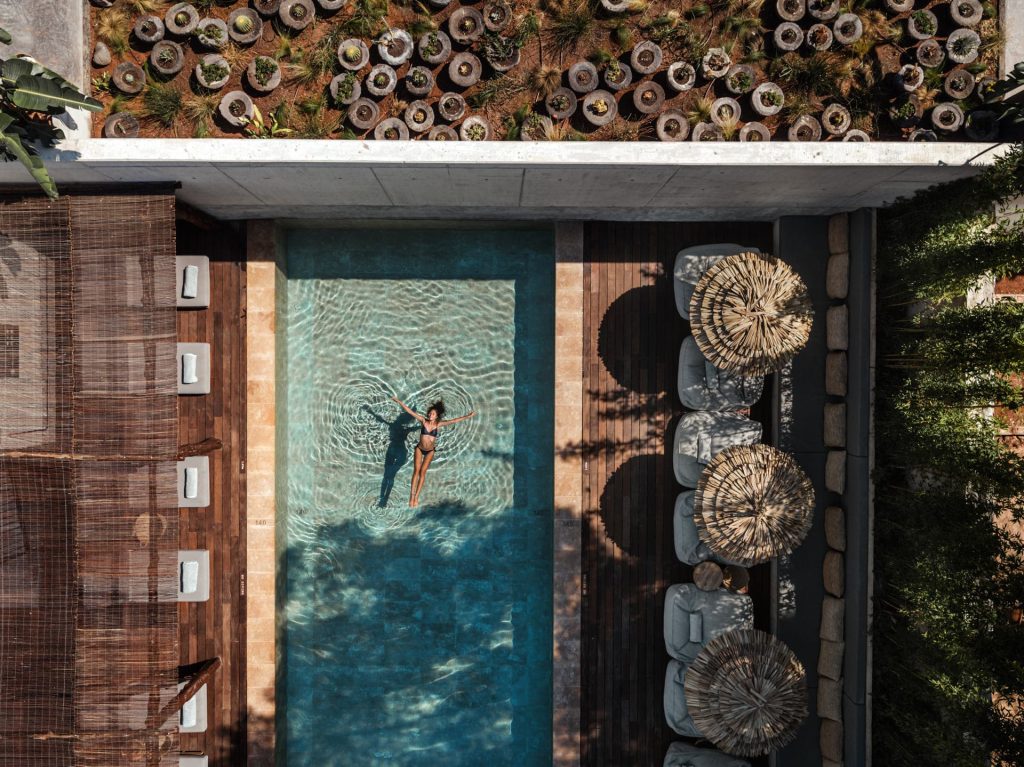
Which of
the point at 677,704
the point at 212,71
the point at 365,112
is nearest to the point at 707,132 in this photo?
the point at 365,112

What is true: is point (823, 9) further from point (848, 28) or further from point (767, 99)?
point (767, 99)

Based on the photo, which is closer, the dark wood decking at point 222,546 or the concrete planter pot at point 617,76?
the concrete planter pot at point 617,76

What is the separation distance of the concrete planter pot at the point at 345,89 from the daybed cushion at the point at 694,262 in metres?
4.17

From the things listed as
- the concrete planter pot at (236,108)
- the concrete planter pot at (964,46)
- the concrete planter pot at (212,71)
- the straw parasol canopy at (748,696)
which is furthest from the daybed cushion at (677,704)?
the concrete planter pot at (212,71)

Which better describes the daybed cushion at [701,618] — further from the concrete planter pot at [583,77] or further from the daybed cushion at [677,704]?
the concrete planter pot at [583,77]

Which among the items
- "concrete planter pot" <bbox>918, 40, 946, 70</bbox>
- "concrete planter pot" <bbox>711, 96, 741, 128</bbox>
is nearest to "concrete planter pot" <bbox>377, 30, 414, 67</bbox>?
"concrete planter pot" <bbox>711, 96, 741, 128</bbox>

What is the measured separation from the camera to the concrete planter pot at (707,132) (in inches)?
231

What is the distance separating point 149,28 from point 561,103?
4286 millimetres

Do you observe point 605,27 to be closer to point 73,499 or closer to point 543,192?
point 543,192

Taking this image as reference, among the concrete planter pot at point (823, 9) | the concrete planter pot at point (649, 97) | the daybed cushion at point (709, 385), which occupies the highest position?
the concrete planter pot at point (823, 9)

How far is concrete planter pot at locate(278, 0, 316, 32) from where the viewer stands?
19.1 feet

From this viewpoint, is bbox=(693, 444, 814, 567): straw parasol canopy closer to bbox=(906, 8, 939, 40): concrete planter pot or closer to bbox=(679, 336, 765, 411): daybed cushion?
→ bbox=(679, 336, 765, 411): daybed cushion

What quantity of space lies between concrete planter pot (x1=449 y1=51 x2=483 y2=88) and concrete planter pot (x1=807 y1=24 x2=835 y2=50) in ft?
11.4

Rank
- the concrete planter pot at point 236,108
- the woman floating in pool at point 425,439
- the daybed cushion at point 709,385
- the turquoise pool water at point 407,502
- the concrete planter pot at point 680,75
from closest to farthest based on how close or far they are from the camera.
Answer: the concrete planter pot at point 236,108 → the concrete planter pot at point 680,75 → the daybed cushion at point 709,385 → the woman floating in pool at point 425,439 → the turquoise pool water at point 407,502
